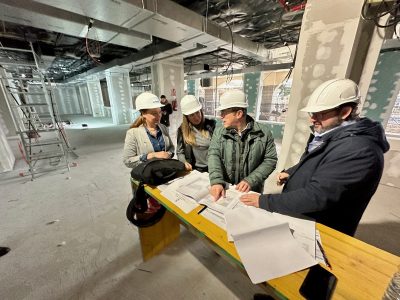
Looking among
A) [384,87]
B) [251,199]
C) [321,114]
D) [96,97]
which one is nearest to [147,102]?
[251,199]

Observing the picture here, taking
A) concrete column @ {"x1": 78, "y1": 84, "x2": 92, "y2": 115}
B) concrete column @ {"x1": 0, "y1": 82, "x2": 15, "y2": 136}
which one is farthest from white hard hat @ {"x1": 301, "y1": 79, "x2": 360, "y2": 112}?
concrete column @ {"x1": 78, "y1": 84, "x2": 92, "y2": 115}

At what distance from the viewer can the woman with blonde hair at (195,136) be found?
1.63m

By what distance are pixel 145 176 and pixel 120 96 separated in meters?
8.13

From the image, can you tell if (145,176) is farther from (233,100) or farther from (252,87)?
(252,87)

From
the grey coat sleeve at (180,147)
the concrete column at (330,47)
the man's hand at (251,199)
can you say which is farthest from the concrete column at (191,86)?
the man's hand at (251,199)

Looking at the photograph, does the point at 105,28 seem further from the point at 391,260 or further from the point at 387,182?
the point at 387,182

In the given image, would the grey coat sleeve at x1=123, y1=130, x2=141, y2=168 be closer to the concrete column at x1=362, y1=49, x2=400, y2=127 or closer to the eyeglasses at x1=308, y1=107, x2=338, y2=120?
the eyeglasses at x1=308, y1=107, x2=338, y2=120

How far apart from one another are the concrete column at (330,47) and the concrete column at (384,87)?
94.0 inches

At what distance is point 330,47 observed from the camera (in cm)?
171

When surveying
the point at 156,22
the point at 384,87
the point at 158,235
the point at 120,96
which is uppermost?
the point at 156,22

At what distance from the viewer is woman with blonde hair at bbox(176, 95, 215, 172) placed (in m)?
1.63

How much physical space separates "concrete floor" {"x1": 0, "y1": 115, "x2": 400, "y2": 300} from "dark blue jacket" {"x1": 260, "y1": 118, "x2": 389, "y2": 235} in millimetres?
947

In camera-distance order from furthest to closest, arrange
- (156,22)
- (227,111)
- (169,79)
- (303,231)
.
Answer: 1. (169,79)
2. (156,22)
3. (227,111)
4. (303,231)

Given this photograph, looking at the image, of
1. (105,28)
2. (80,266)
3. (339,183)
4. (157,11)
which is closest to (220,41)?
(157,11)
